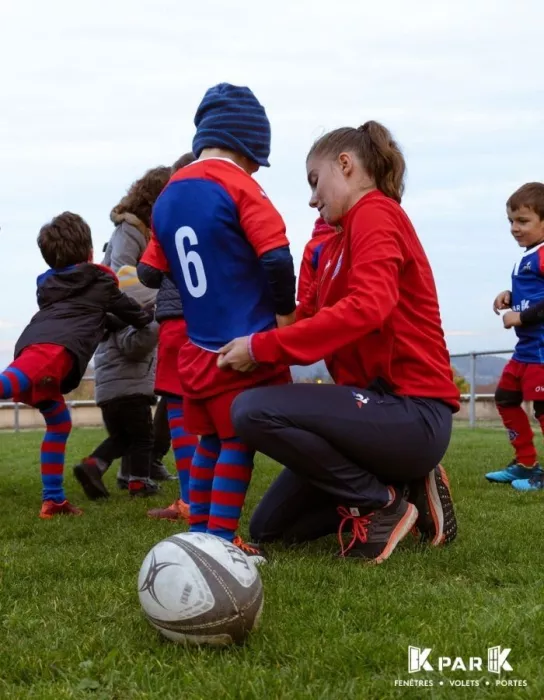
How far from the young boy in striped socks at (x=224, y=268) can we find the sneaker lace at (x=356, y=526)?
1.23 ft

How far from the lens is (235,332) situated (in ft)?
11.8

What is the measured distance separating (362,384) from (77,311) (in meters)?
2.40

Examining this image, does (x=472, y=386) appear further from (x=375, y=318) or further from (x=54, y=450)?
(x=375, y=318)

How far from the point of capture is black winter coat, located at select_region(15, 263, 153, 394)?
17.7 ft

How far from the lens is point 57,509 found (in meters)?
5.40

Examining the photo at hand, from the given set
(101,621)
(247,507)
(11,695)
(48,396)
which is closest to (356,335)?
(101,621)

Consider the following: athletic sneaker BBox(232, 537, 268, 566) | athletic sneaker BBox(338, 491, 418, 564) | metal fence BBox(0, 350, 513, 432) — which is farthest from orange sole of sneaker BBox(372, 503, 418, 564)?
metal fence BBox(0, 350, 513, 432)

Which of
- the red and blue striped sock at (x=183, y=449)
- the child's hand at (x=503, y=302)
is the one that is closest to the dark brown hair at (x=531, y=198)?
the child's hand at (x=503, y=302)

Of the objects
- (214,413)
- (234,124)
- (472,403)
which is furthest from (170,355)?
(472,403)

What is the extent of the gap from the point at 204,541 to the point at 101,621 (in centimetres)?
47

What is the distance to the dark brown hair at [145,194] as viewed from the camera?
576 cm

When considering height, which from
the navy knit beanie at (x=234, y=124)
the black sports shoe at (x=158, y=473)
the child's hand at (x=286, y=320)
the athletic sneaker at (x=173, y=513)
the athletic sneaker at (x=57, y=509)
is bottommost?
the black sports shoe at (x=158, y=473)

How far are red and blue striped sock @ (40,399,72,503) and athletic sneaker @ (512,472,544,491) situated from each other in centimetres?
306

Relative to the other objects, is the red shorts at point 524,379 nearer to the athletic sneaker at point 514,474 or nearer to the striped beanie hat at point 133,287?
the athletic sneaker at point 514,474
